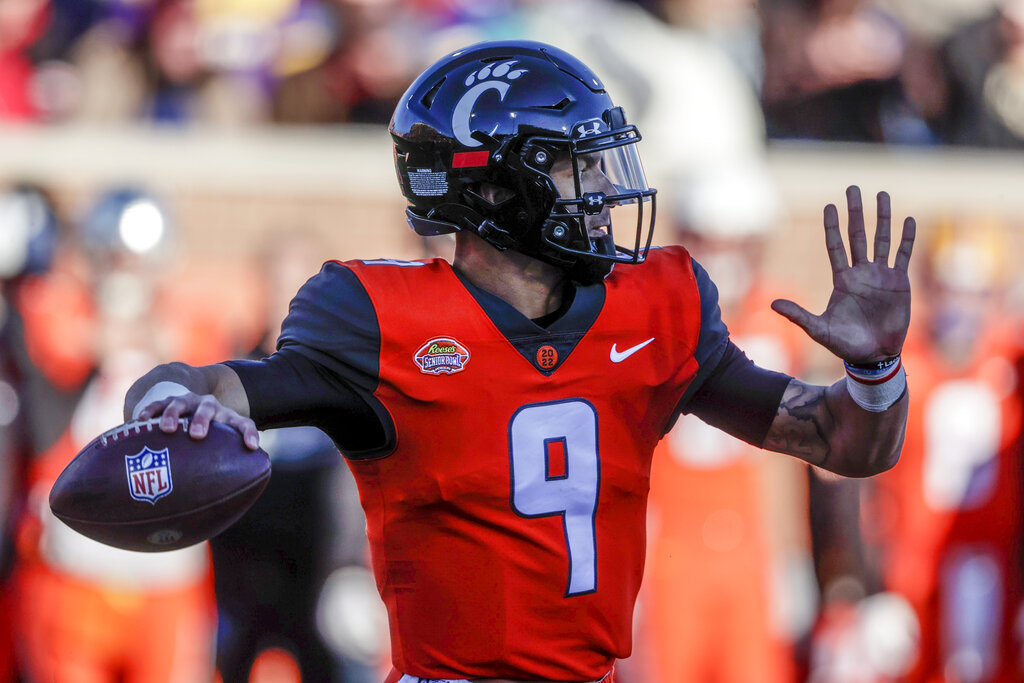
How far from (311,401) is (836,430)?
1.06 m

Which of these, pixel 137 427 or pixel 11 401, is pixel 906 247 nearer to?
pixel 137 427

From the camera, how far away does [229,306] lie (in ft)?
21.9

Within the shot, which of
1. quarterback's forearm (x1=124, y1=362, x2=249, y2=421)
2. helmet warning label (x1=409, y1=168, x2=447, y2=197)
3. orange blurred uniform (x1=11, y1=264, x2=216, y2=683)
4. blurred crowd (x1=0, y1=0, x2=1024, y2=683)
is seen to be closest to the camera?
quarterback's forearm (x1=124, y1=362, x2=249, y2=421)

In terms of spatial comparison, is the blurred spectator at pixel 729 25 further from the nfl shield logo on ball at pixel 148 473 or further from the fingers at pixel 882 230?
the nfl shield logo on ball at pixel 148 473

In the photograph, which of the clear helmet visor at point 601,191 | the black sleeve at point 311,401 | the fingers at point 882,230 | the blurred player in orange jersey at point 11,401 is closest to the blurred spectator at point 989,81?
the blurred player in orange jersey at point 11,401

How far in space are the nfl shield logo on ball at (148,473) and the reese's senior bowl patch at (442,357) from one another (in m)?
0.50

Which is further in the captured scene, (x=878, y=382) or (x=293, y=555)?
(x=293, y=555)

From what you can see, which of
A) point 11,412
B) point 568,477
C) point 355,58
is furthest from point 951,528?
point 355,58

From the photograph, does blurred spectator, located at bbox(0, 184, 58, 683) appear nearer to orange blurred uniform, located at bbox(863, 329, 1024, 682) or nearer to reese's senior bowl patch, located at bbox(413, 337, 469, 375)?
reese's senior bowl patch, located at bbox(413, 337, 469, 375)

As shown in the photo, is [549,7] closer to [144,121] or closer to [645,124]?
[645,124]

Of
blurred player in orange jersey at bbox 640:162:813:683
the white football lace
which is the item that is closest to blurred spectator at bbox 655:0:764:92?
blurred player in orange jersey at bbox 640:162:813:683

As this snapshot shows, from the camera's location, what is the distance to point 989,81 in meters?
7.69

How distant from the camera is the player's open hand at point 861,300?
2.49 meters

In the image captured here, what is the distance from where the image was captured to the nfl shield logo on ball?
7.23 feet
